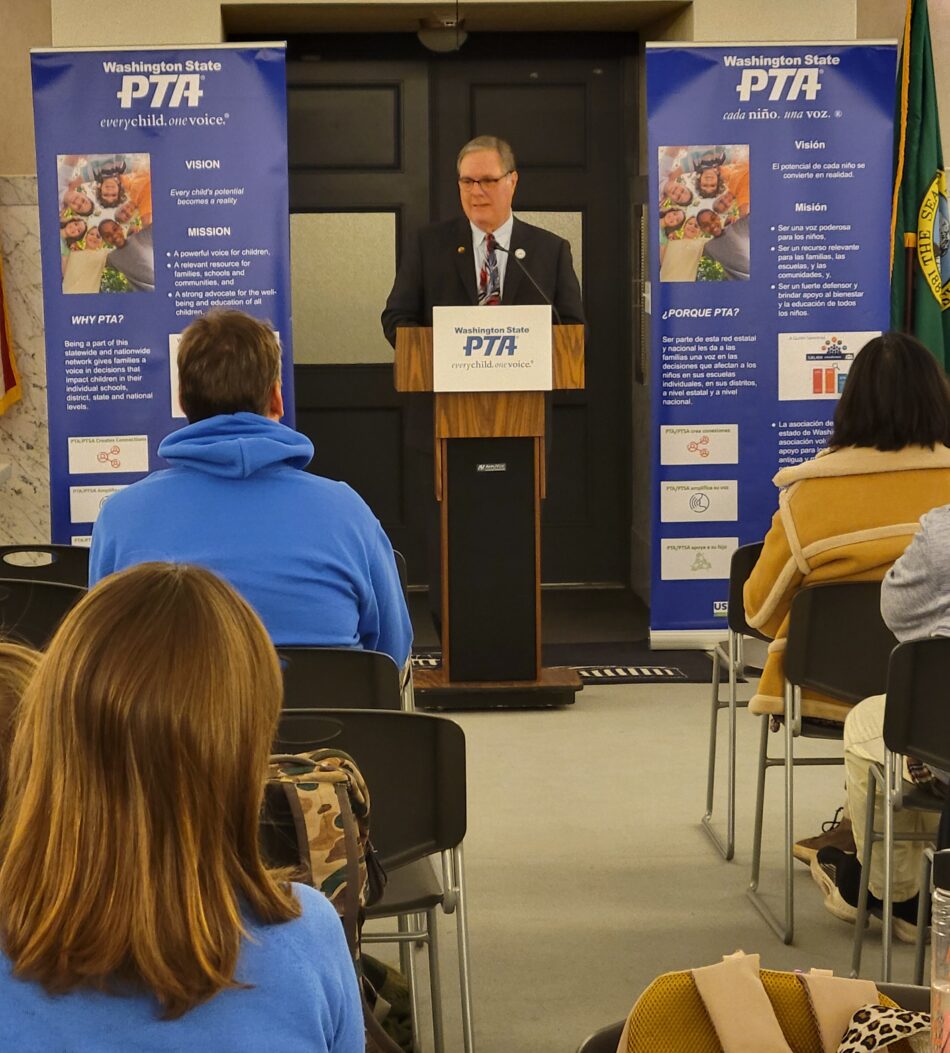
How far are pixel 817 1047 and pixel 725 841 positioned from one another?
3.04 m

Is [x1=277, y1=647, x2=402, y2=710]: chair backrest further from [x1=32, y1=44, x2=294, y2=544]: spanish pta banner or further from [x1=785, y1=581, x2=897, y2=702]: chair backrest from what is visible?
[x1=32, y1=44, x2=294, y2=544]: spanish pta banner

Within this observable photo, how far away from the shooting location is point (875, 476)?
11.9 ft

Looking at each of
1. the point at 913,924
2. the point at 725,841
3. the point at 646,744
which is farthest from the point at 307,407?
the point at 913,924

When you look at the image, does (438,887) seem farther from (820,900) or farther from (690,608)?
(690,608)

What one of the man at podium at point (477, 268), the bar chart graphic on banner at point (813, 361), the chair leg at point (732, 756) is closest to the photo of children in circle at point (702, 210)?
the bar chart graphic on banner at point (813, 361)

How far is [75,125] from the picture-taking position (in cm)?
618

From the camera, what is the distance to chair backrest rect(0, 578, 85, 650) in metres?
3.35

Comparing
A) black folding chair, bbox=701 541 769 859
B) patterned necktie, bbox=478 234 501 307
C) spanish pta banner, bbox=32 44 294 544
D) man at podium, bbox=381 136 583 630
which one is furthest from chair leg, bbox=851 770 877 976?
spanish pta banner, bbox=32 44 294 544

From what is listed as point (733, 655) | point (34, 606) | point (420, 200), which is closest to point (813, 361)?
point (420, 200)

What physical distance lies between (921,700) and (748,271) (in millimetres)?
3771

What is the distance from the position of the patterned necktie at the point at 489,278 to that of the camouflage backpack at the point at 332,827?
4297 mm

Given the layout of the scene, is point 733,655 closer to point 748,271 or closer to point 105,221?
point 748,271

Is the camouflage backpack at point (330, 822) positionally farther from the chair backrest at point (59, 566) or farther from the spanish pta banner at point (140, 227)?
the spanish pta banner at point (140, 227)

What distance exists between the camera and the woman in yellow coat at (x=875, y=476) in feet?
11.8
